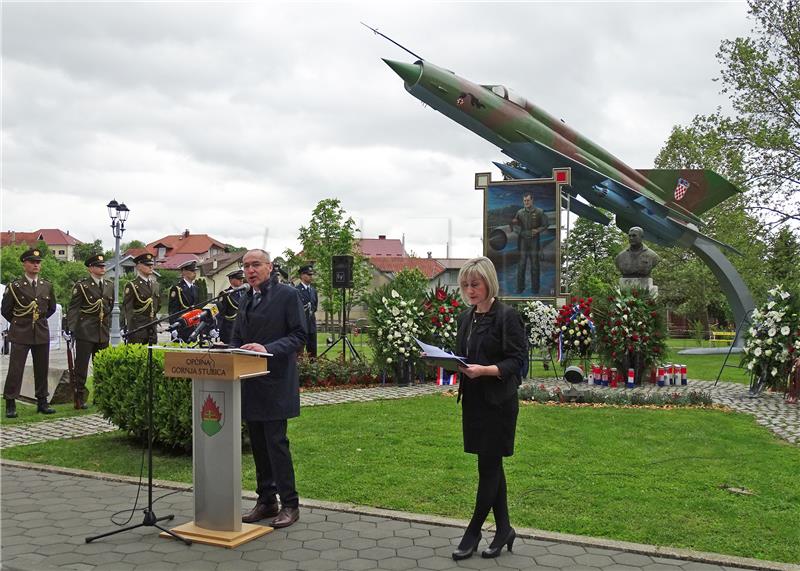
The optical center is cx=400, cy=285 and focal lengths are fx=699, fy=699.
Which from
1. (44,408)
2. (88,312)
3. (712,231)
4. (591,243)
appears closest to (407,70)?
(88,312)

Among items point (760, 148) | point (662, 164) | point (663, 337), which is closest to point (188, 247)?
point (662, 164)

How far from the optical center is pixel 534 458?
6910mm

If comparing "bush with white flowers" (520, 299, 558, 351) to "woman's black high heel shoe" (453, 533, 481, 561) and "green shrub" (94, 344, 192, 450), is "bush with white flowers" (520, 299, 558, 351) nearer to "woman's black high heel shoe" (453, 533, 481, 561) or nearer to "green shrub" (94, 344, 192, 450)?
"green shrub" (94, 344, 192, 450)

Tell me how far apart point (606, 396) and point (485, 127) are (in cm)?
1099

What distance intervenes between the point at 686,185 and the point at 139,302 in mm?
20037

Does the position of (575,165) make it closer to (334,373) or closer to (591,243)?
(334,373)

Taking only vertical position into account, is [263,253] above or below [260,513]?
above

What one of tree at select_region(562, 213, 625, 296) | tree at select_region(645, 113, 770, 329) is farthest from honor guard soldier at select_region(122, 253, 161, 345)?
tree at select_region(562, 213, 625, 296)

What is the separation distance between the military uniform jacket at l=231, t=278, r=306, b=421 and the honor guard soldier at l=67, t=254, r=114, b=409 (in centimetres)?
625

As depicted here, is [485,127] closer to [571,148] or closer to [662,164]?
[571,148]

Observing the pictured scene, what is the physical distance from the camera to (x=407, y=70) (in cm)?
1852

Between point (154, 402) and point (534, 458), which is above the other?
point (154, 402)

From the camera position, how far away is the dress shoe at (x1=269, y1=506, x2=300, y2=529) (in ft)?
15.8

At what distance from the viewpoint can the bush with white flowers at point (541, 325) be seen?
1427 centimetres
